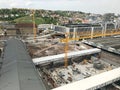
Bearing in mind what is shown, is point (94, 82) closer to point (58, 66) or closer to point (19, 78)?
point (19, 78)

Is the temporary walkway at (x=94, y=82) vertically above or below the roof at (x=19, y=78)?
below

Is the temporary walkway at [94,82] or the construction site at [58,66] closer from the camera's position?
the construction site at [58,66]

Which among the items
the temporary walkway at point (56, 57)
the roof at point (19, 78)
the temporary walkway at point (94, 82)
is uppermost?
the roof at point (19, 78)

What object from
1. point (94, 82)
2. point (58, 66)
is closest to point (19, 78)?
point (94, 82)

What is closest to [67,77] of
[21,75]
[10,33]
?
[21,75]

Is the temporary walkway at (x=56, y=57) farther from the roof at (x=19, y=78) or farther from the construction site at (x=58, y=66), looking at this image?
the roof at (x=19, y=78)

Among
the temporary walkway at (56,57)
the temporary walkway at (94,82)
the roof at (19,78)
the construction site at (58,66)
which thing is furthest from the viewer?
the temporary walkway at (56,57)

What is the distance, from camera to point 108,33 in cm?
8200

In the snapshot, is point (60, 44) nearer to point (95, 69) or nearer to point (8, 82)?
point (95, 69)

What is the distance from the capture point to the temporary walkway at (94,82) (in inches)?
1065

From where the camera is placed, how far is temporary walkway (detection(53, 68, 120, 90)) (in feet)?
88.8

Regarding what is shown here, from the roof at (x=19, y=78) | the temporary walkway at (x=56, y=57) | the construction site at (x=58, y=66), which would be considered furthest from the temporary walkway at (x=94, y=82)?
the temporary walkway at (x=56, y=57)

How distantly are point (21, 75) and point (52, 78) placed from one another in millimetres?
12166

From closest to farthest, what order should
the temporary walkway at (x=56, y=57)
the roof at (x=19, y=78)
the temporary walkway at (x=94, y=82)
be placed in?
the roof at (x=19, y=78) → the temporary walkway at (x=94, y=82) → the temporary walkway at (x=56, y=57)
